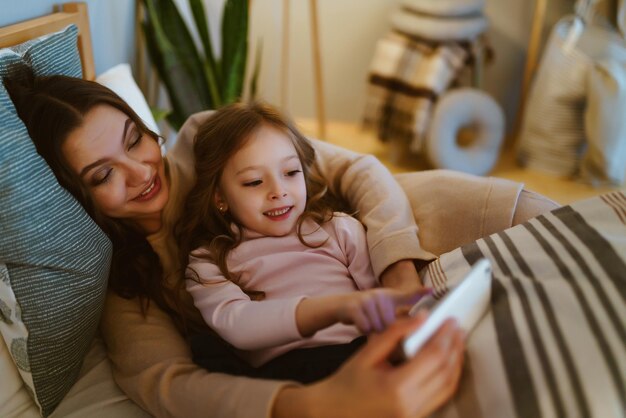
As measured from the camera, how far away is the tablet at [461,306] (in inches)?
26.1

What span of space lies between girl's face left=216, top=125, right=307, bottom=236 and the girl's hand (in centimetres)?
33

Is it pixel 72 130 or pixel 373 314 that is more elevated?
pixel 72 130

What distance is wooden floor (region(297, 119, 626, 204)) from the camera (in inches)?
99.9

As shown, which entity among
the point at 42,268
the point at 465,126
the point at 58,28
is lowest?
the point at 465,126

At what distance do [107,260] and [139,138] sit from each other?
268 mm

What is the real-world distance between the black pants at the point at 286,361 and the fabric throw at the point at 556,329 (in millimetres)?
226

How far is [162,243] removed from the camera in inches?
47.9

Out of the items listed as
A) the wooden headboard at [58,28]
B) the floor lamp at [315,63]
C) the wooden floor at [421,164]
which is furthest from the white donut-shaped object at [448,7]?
the wooden headboard at [58,28]

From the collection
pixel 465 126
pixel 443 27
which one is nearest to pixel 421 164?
pixel 465 126

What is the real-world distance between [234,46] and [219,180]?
1.15 metres

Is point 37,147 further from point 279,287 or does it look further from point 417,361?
point 417,361

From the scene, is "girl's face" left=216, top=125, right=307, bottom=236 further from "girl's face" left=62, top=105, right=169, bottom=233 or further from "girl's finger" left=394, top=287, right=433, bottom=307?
"girl's finger" left=394, top=287, right=433, bottom=307

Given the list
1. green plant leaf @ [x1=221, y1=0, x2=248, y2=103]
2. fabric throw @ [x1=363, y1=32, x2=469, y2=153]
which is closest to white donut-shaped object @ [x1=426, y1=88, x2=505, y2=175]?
fabric throw @ [x1=363, y1=32, x2=469, y2=153]

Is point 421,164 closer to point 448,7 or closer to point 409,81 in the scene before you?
point 409,81
